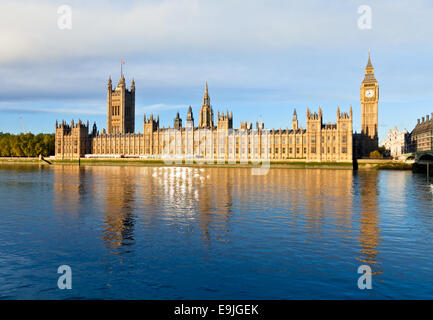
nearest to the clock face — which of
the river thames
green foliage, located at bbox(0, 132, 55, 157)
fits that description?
the river thames

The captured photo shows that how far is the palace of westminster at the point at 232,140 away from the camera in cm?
14550

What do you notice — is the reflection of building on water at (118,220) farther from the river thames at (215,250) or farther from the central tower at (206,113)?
the central tower at (206,113)

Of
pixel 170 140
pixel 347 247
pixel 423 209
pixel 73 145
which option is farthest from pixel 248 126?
pixel 347 247

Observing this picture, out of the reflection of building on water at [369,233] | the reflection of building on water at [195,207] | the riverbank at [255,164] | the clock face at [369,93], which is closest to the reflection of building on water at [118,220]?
the reflection of building on water at [195,207]

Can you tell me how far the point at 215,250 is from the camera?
2170 centimetres

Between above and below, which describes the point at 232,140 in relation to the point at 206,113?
below

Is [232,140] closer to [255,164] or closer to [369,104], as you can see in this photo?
[255,164]

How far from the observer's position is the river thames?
16.1 meters

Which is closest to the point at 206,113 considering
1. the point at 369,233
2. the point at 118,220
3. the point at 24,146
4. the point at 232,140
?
the point at 232,140

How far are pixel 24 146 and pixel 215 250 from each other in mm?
180989

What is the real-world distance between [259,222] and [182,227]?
20.3 ft

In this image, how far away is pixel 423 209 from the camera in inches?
1462

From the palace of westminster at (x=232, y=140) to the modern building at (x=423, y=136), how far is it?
2079cm

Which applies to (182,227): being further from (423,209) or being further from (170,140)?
(170,140)
